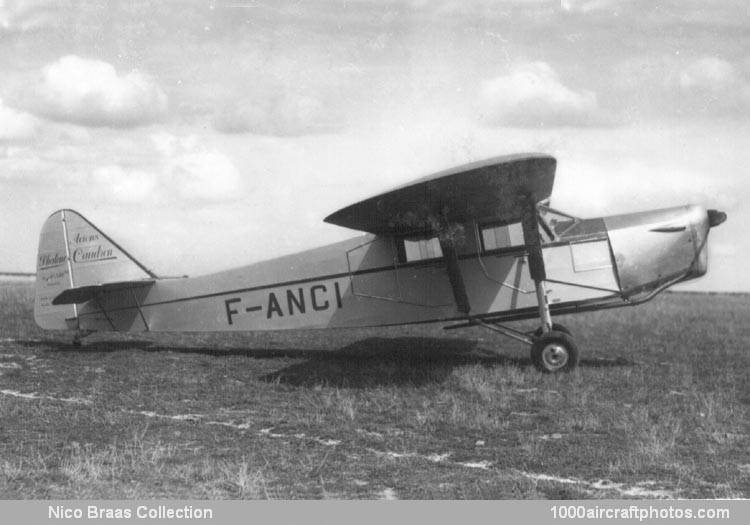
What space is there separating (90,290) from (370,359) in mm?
4686

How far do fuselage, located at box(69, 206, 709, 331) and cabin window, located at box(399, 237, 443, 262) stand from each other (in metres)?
0.01

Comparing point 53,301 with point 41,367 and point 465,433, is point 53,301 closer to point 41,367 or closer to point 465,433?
point 41,367

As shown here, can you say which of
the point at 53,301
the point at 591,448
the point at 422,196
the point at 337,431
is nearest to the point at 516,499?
the point at 591,448

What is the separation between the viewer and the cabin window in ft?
33.0

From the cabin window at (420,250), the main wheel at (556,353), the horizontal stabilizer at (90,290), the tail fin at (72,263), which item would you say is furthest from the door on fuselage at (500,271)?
the tail fin at (72,263)

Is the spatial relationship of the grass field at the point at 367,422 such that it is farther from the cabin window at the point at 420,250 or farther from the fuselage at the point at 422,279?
the cabin window at the point at 420,250

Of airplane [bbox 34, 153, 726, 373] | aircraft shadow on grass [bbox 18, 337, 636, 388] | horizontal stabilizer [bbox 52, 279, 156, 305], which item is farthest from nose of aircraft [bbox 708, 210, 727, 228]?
horizontal stabilizer [bbox 52, 279, 156, 305]

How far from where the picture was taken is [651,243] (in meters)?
9.41

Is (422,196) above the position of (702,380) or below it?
above

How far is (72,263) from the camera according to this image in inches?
464

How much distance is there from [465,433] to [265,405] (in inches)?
95.1

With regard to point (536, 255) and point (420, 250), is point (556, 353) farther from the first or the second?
point (420, 250)

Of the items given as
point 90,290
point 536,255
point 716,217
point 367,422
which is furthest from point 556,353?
point 90,290

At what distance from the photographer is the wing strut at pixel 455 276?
9.31 m
